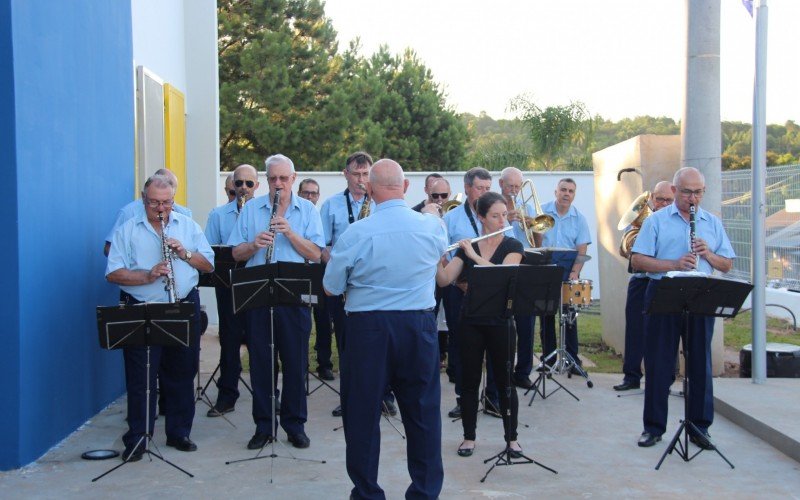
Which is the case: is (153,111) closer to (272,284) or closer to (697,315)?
(272,284)

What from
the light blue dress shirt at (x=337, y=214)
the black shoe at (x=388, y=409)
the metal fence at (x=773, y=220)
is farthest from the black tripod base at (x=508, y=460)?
the metal fence at (x=773, y=220)

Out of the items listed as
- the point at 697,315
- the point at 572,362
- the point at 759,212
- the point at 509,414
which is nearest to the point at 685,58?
the point at 759,212

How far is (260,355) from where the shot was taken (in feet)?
21.9

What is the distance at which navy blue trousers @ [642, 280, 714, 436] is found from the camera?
22.5 ft

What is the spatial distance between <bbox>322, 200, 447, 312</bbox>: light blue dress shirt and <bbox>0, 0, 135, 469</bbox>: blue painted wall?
2.53m

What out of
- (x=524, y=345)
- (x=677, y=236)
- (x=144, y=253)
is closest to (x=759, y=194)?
(x=677, y=236)

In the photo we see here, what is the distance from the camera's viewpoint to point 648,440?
694 centimetres

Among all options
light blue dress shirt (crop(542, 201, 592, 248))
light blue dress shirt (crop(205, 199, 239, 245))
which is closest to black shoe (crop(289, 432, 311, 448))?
light blue dress shirt (crop(205, 199, 239, 245))

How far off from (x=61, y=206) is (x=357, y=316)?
3081mm

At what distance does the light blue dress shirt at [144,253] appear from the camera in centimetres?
652

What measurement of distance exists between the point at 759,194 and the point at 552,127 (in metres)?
23.6

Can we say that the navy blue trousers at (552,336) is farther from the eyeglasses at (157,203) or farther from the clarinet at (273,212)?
the eyeglasses at (157,203)

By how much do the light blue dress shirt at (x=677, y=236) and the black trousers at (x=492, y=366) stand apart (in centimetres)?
151

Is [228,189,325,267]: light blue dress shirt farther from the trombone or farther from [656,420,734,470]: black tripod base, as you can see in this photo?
[656,420,734,470]: black tripod base
